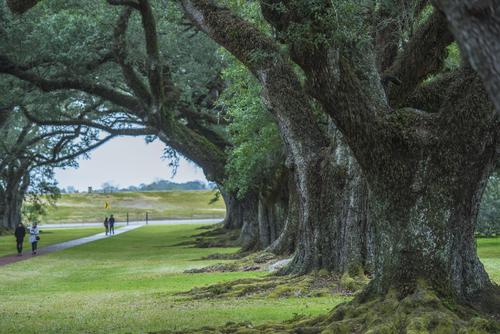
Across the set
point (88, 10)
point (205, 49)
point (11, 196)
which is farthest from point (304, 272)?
point (11, 196)

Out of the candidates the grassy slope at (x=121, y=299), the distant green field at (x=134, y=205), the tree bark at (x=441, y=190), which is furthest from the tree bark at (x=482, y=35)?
the distant green field at (x=134, y=205)

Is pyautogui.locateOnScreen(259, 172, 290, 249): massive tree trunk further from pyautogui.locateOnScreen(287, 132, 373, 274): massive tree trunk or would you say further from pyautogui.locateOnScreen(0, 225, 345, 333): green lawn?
pyautogui.locateOnScreen(287, 132, 373, 274): massive tree trunk

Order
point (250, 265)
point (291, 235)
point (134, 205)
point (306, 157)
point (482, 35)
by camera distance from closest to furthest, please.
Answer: point (482, 35)
point (306, 157)
point (250, 265)
point (291, 235)
point (134, 205)

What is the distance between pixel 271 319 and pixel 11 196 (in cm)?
5061

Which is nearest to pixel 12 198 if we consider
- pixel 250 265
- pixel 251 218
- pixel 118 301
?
pixel 251 218

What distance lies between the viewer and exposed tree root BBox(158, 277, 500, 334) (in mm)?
7738

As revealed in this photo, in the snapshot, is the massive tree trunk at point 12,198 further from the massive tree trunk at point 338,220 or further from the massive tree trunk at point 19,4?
the massive tree trunk at point 19,4

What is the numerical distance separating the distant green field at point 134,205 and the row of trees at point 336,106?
231ft

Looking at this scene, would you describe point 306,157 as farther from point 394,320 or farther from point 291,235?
point 394,320

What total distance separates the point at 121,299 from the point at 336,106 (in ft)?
25.7

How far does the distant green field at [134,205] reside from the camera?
105312 millimetres

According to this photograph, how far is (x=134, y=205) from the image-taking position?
414 ft

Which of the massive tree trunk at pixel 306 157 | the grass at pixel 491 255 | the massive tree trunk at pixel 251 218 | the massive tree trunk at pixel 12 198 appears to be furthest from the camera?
the massive tree trunk at pixel 12 198

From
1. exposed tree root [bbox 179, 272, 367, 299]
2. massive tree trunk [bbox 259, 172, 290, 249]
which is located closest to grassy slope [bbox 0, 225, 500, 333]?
exposed tree root [bbox 179, 272, 367, 299]
